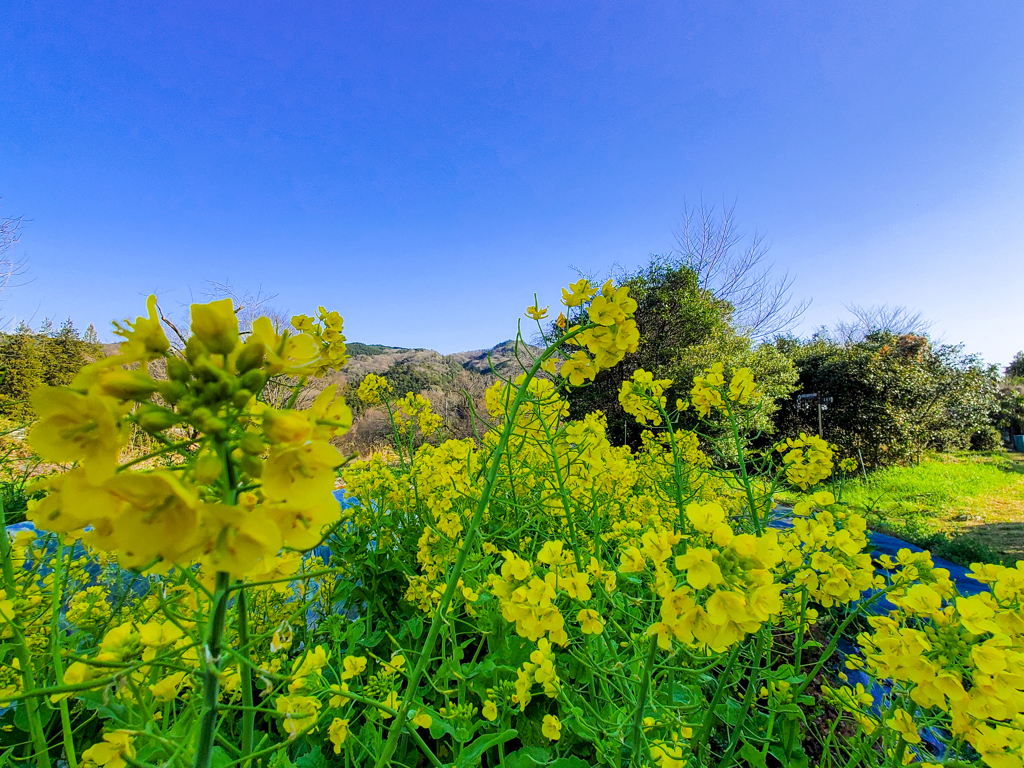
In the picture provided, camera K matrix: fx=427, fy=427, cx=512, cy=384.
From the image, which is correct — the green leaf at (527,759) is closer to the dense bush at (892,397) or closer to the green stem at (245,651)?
the green stem at (245,651)

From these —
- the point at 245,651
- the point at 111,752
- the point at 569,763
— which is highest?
the point at 245,651

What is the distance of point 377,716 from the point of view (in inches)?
54.6

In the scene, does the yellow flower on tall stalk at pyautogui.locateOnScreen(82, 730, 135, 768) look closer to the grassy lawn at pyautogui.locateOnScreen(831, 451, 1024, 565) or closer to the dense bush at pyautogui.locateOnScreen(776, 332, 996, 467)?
the grassy lawn at pyautogui.locateOnScreen(831, 451, 1024, 565)

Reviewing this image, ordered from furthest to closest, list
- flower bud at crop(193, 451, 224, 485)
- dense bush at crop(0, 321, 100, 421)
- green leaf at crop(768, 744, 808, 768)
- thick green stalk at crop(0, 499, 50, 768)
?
dense bush at crop(0, 321, 100, 421) → green leaf at crop(768, 744, 808, 768) → thick green stalk at crop(0, 499, 50, 768) → flower bud at crop(193, 451, 224, 485)

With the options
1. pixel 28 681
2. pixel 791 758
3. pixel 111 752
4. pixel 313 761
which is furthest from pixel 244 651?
pixel 791 758

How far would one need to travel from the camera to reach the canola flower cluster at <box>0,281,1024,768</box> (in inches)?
19.0

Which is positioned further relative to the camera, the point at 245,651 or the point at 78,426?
the point at 245,651

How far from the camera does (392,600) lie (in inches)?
107

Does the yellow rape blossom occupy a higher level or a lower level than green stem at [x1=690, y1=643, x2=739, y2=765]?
lower

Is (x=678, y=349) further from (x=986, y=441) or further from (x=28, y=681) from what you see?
(x=986, y=441)

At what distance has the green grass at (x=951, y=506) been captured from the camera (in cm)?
498

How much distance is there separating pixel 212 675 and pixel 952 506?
10406 mm

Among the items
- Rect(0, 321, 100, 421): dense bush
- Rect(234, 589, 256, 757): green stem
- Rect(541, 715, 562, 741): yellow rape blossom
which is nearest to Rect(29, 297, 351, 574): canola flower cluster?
A: Rect(234, 589, 256, 757): green stem

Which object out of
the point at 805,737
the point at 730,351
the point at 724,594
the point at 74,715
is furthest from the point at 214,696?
the point at 730,351
